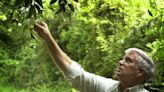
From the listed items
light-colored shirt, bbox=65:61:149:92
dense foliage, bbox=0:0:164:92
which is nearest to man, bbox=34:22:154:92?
light-colored shirt, bbox=65:61:149:92

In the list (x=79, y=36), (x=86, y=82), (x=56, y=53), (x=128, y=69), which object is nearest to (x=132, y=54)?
(x=128, y=69)

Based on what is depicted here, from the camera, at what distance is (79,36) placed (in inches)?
312

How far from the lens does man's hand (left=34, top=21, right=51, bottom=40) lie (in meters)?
1.91

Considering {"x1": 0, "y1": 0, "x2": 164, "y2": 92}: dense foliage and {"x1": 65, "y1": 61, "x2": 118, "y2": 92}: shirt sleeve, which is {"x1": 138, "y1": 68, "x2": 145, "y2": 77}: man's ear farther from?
{"x1": 0, "y1": 0, "x2": 164, "y2": 92}: dense foliage

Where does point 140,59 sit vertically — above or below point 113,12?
below

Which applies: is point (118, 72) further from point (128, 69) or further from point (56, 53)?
point (56, 53)

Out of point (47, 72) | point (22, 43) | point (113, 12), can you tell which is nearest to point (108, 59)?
point (113, 12)

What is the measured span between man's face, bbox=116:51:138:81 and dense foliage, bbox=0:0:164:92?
0.41 meters

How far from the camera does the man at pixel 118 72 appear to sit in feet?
5.98

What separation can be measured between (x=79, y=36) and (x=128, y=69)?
6101 mm

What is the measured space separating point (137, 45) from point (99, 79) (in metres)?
2.75

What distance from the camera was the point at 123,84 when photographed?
182 cm

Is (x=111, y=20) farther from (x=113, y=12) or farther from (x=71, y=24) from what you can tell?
(x=71, y=24)

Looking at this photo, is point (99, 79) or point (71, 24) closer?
point (99, 79)
